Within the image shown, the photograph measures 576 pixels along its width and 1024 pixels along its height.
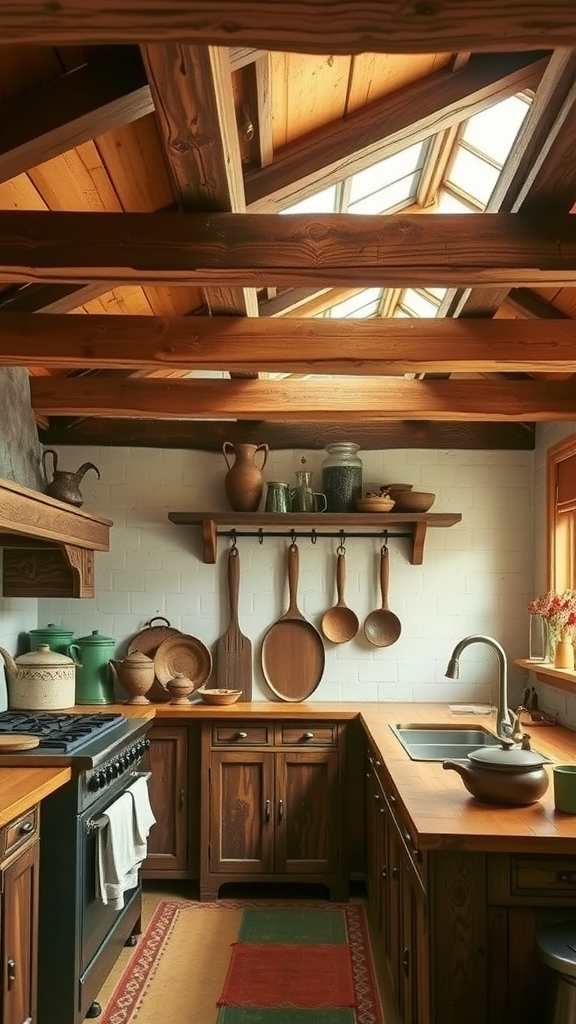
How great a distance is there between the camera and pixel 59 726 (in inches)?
156

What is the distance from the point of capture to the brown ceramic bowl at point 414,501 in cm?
527

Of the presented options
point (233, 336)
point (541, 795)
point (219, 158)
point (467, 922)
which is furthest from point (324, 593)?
point (219, 158)

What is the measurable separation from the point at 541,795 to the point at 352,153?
7.25 ft

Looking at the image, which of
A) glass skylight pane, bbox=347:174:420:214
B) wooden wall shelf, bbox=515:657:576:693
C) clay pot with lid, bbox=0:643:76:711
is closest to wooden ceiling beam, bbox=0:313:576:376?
glass skylight pane, bbox=347:174:420:214

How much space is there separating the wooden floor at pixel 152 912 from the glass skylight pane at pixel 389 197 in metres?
3.21

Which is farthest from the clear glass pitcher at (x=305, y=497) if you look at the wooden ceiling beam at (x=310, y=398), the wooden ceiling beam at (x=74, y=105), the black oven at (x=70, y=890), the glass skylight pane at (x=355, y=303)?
the wooden ceiling beam at (x=74, y=105)

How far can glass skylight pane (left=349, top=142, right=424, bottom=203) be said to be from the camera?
3.74 meters

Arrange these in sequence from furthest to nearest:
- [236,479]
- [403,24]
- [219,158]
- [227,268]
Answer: [236,479]
[227,268]
[219,158]
[403,24]

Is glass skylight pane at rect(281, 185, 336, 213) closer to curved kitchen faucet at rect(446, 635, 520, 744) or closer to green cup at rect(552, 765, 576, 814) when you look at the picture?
curved kitchen faucet at rect(446, 635, 520, 744)

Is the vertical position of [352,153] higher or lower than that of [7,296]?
higher

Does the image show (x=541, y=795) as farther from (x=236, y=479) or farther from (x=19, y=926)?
(x=236, y=479)

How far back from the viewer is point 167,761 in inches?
195

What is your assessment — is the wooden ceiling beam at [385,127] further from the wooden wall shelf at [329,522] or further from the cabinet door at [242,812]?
the cabinet door at [242,812]

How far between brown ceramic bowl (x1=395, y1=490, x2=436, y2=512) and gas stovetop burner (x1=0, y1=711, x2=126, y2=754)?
194 cm
